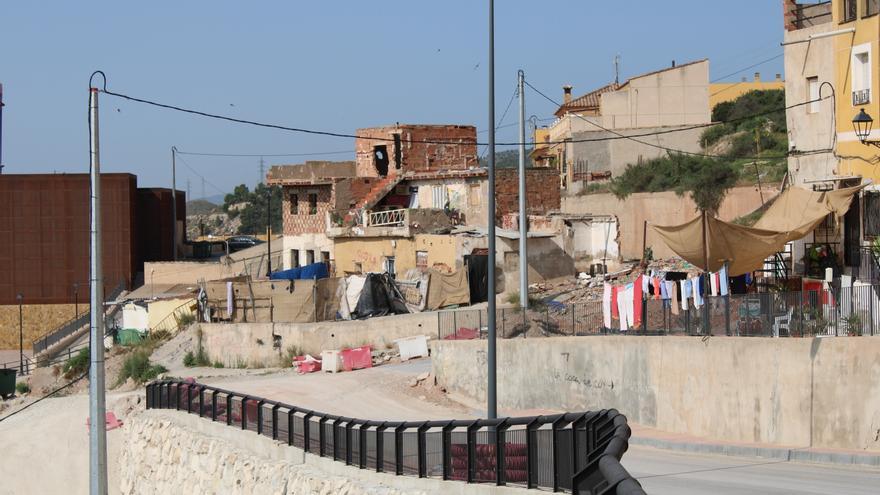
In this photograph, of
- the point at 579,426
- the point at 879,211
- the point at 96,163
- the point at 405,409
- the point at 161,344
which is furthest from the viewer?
the point at 161,344

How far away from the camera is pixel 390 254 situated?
4697 centimetres

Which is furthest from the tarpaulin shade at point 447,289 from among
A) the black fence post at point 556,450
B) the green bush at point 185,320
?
the black fence post at point 556,450

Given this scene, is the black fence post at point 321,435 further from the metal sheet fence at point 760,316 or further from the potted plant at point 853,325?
the potted plant at point 853,325

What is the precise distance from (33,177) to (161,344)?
26.7m

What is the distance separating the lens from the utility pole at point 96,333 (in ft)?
57.7

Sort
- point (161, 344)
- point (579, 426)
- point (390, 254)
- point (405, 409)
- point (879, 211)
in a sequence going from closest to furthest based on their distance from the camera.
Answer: point (579, 426) → point (879, 211) → point (405, 409) → point (161, 344) → point (390, 254)

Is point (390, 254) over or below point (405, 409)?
over

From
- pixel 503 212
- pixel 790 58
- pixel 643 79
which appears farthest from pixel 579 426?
pixel 643 79

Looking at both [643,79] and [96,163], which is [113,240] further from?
[96,163]

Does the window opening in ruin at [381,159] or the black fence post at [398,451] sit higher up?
the window opening in ruin at [381,159]

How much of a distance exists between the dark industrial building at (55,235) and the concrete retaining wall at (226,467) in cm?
3838

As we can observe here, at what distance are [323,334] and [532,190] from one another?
1656cm

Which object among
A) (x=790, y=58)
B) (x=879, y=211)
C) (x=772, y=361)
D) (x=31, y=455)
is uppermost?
(x=790, y=58)

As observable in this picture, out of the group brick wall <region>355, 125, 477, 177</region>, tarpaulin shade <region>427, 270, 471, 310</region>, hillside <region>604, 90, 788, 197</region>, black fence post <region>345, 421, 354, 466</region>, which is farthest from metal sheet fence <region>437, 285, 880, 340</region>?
brick wall <region>355, 125, 477, 177</region>
